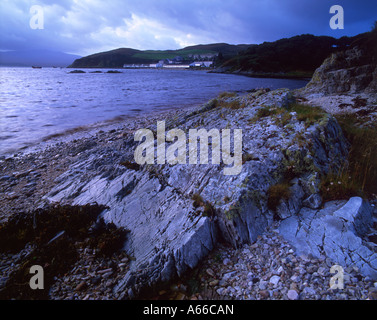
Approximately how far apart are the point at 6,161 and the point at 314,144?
19.1 metres

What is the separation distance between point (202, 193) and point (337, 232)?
3.79m

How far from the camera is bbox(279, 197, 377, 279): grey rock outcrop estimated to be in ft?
15.4

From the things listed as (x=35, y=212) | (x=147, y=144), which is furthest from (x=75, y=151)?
(x=35, y=212)

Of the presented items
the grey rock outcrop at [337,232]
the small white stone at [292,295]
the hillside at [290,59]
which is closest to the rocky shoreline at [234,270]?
the small white stone at [292,295]

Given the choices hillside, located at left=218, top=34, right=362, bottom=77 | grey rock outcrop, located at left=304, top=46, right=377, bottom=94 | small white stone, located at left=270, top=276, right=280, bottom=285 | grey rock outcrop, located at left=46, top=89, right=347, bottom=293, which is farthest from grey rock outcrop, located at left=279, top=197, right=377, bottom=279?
hillside, located at left=218, top=34, right=362, bottom=77

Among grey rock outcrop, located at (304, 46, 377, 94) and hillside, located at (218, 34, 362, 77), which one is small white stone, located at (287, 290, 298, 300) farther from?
hillside, located at (218, 34, 362, 77)

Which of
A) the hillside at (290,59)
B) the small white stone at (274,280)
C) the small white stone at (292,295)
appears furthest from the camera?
the hillside at (290,59)

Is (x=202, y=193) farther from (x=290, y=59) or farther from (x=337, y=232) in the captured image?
(x=290, y=59)

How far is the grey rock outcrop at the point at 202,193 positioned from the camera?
5.42 metres

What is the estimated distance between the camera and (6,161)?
14.3 meters

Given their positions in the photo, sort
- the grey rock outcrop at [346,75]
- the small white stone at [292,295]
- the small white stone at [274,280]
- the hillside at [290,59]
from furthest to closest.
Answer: the hillside at [290,59]
the grey rock outcrop at [346,75]
the small white stone at [274,280]
the small white stone at [292,295]

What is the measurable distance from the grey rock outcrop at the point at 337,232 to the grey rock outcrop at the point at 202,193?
42 cm

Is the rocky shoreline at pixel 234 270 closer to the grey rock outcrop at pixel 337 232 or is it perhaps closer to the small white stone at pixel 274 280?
the small white stone at pixel 274 280

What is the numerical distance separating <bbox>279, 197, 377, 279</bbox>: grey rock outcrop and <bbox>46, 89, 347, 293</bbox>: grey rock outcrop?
42cm
